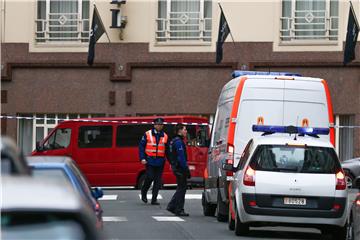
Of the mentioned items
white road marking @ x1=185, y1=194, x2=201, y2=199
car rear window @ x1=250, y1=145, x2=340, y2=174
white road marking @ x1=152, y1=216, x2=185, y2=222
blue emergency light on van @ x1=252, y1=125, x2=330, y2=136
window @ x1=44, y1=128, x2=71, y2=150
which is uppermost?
blue emergency light on van @ x1=252, y1=125, x2=330, y2=136

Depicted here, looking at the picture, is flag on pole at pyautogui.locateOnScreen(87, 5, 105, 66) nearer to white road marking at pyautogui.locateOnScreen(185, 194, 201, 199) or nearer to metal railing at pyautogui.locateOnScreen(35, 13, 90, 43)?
metal railing at pyautogui.locateOnScreen(35, 13, 90, 43)

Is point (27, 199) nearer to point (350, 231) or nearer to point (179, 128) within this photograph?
point (350, 231)

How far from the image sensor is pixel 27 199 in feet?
14.9

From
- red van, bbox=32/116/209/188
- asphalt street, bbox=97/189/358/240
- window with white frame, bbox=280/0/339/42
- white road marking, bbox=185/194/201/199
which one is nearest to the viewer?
asphalt street, bbox=97/189/358/240

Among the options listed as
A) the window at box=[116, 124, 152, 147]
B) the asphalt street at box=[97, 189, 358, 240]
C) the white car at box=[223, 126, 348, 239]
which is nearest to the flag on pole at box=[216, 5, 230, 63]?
the window at box=[116, 124, 152, 147]

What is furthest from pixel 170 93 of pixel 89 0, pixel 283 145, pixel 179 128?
pixel 283 145

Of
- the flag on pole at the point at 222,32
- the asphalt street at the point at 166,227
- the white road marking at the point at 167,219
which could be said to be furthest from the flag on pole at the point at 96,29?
the white road marking at the point at 167,219

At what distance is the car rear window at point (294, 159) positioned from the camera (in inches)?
599

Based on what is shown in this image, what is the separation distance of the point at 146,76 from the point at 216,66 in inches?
98.6

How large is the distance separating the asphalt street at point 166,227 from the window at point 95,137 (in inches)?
344

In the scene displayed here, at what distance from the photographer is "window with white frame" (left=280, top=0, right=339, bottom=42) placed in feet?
123

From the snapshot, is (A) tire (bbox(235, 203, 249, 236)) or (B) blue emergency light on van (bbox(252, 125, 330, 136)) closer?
(A) tire (bbox(235, 203, 249, 236))

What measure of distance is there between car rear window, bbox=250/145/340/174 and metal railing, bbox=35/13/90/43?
77.8 ft

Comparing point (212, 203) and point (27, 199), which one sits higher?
point (27, 199)
